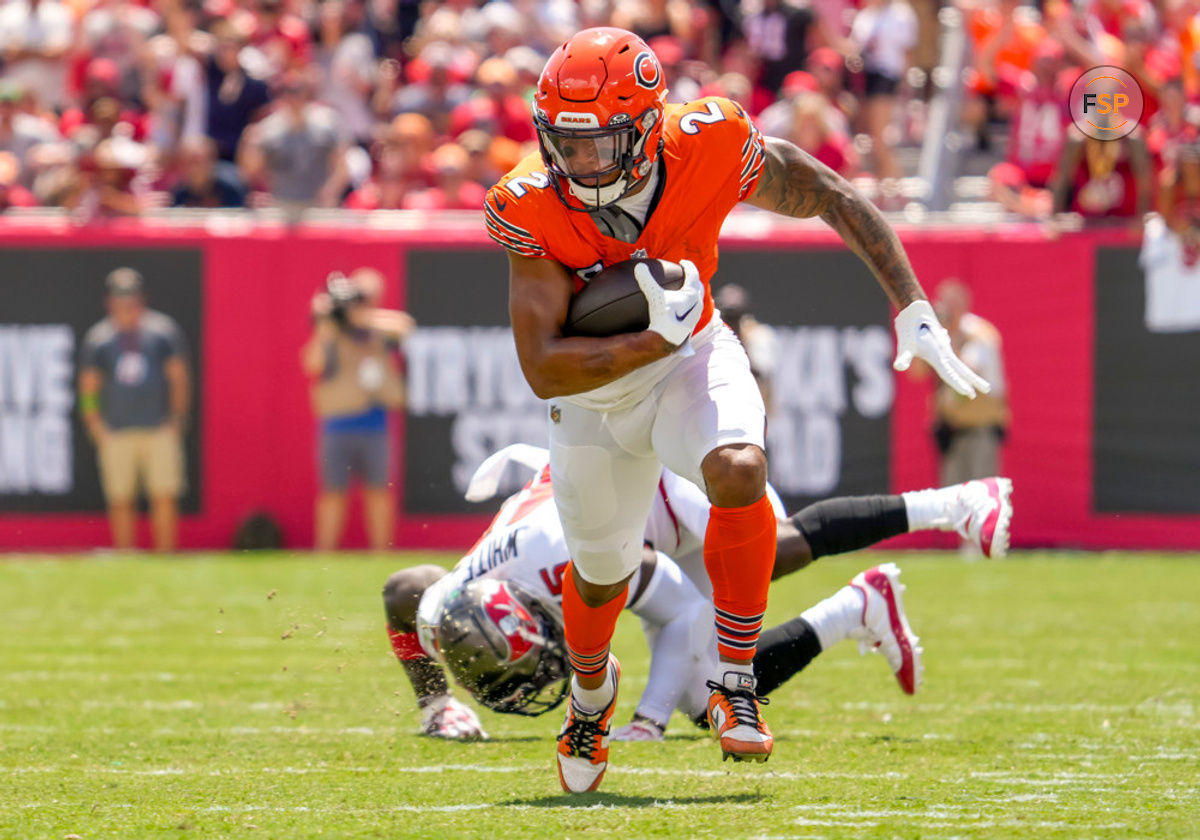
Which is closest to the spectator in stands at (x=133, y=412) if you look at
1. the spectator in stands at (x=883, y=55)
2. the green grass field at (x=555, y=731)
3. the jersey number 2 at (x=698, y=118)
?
the green grass field at (x=555, y=731)

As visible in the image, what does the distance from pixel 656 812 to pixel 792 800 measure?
36cm

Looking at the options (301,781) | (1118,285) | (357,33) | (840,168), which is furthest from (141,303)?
(301,781)

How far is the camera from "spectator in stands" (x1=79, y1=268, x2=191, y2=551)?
1159 centimetres

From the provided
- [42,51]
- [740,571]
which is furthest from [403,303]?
[740,571]

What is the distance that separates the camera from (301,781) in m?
4.79

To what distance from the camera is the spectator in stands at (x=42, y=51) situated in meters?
13.9

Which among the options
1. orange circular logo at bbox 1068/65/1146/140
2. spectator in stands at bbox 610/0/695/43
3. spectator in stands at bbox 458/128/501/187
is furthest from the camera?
spectator in stands at bbox 610/0/695/43

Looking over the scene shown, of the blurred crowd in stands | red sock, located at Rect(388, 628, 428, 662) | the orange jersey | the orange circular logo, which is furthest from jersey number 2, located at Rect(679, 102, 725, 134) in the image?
the blurred crowd in stands

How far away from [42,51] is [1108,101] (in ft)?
26.3

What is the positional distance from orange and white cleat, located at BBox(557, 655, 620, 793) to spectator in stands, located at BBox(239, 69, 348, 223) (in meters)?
7.94

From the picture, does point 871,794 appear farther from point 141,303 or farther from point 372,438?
point 141,303

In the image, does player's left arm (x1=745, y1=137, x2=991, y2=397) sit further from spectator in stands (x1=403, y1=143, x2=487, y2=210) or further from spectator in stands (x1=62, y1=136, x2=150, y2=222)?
spectator in stands (x1=62, y1=136, x2=150, y2=222)

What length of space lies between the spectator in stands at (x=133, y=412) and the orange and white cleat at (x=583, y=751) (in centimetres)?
734

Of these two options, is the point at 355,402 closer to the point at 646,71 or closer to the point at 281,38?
the point at 281,38
